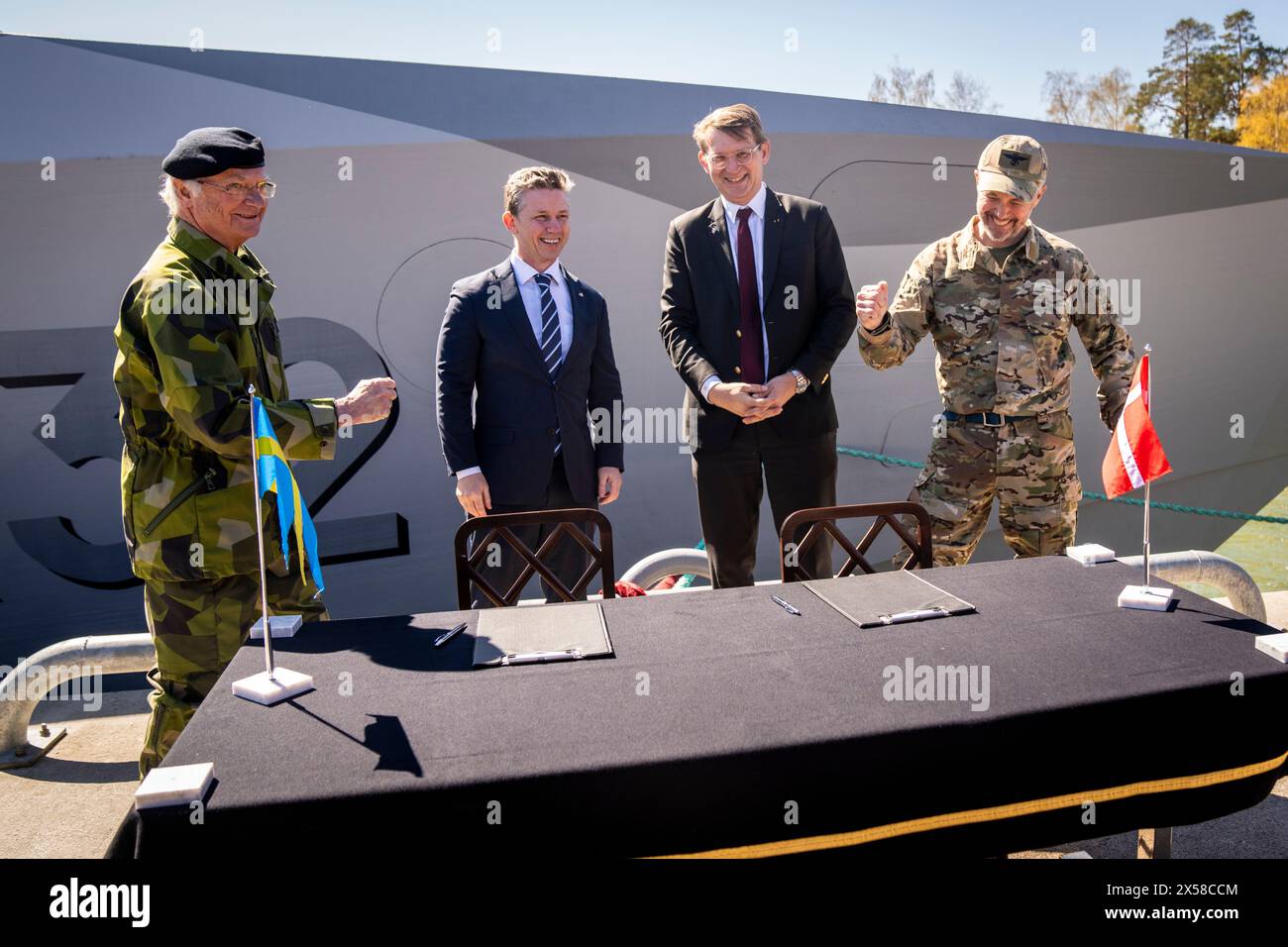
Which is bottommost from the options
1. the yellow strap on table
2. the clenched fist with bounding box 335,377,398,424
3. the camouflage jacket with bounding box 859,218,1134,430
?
the yellow strap on table

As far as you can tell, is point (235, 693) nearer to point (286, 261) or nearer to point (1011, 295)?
point (1011, 295)

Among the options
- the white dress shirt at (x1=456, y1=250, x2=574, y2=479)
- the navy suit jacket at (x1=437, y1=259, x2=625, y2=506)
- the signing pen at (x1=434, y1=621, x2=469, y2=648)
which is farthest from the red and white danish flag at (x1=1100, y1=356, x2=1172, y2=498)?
the navy suit jacket at (x1=437, y1=259, x2=625, y2=506)

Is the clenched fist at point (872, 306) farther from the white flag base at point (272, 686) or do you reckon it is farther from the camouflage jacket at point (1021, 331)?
the white flag base at point (272, 686)

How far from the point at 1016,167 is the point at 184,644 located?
2.39 metres

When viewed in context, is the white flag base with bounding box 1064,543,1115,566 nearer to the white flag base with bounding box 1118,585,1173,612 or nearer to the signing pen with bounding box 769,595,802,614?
the white flag base with bounding box 1118,585,1173,612

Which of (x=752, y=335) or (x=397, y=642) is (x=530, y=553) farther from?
(x=752, y=335)

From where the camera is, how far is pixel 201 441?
1857 millimetres

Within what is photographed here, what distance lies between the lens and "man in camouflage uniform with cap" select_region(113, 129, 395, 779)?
6.22 feet

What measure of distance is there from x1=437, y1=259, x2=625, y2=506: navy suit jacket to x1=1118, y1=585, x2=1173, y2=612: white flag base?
1.46 metres

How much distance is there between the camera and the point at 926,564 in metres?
2.24

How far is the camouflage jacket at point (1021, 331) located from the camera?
106 inches

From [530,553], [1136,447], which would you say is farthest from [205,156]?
[1136,447]

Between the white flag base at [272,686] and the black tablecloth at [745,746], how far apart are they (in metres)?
0.02

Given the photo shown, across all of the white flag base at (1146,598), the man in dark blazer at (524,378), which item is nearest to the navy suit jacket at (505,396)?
the man in dark blazer at (524,378)
